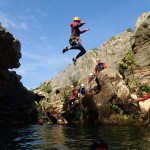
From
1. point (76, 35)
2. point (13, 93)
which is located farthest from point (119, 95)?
point (13, 93)

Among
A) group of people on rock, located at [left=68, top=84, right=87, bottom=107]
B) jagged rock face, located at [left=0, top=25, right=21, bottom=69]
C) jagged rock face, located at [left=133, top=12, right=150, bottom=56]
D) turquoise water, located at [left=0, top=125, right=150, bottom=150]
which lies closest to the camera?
turquoise water, located at [left=0, top=125, right=150, bottom=150]

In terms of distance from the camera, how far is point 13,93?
35.5 meters

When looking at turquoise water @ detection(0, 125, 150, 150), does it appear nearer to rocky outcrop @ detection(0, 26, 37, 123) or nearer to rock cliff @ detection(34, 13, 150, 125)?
rock cliff @ detection(34, 13, 150, 125)

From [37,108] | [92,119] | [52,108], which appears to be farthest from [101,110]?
[37,108]

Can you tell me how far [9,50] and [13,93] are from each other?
9103 millimetres

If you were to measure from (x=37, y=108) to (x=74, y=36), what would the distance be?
2649cm

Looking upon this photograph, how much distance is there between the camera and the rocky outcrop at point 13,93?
2959 cm

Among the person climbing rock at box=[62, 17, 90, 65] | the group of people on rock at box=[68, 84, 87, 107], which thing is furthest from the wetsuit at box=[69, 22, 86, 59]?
the group of people on rock at box=[68, 84, 87, 107]

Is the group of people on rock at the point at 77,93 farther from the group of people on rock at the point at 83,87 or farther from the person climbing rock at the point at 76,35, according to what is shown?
the person climbing rock at the point at 76,35

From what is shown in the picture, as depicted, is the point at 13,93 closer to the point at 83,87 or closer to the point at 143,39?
the point at 83,87

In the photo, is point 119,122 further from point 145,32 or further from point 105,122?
point 145,32

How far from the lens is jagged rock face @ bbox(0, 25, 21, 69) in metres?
26.1

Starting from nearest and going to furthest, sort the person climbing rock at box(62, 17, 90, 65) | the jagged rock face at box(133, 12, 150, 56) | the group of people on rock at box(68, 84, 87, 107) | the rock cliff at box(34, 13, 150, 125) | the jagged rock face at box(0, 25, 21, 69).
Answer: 1. the person climbing rock at box(62, 17, 90, 65)
2. the rock cliff at box(34, 13, 150, 125)
3. the group of people on rock at box(68, 84, 87, 107)
4. the jagged rock face at box(0, 25, 21, 69)
5. the jagged rock face at box(133, 12, 150, 56)

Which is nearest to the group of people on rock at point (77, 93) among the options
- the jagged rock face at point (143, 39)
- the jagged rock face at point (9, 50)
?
the jagged rock face at point (143, 39)
